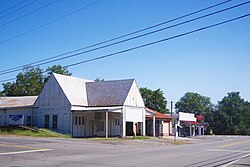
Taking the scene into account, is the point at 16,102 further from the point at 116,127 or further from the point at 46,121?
the point at 116,127

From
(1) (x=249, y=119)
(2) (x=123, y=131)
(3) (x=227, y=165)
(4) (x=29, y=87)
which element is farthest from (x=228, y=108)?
(3) (x=227, y=165)

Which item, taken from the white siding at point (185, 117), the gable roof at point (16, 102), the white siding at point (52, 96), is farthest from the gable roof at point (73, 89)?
the white siding at point (185, 117)

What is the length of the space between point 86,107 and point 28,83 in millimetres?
35091

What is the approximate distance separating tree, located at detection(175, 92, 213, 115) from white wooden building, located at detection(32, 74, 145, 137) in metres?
90.0

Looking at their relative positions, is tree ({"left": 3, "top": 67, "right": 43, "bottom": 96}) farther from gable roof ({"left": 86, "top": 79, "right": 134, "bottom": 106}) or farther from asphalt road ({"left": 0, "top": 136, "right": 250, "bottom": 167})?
asphalt road ({"left": 0, "top": 136, "right": 250, "bottom": 167})

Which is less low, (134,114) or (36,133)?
(134,114)

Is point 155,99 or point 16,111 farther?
point 155,99

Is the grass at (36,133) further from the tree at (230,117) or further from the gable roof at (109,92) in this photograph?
the tree at (230,117)

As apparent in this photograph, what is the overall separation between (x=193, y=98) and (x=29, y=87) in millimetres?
80027

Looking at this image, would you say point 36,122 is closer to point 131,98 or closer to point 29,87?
point 131,98

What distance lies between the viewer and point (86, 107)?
4450cm

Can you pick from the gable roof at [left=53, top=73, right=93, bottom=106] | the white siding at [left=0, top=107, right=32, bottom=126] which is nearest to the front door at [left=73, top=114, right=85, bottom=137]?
the gable roof at [left=53, top=73, right=93, bottom=106]

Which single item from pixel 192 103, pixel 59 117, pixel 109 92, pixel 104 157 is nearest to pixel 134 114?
pixel 109 92

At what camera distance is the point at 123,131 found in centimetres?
4112
